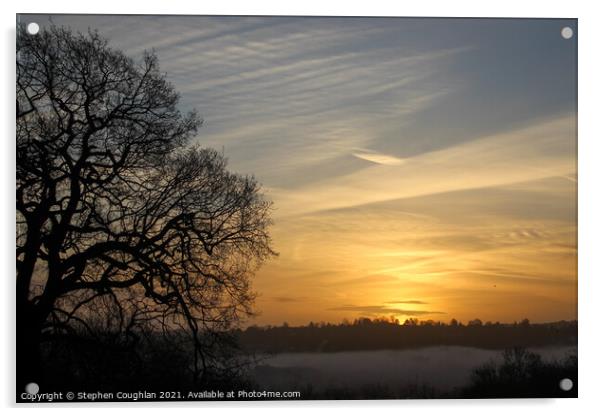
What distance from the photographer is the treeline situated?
7.79m

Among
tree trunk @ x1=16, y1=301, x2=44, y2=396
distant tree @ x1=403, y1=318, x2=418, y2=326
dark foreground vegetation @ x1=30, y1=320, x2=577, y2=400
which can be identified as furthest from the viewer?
distant tree @ x1=403, y1=318, x2=418, y2=326

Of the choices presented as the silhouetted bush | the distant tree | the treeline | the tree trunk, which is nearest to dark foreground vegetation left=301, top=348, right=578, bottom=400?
the silhouetted bush

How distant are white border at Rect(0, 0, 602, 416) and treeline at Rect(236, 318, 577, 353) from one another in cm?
39

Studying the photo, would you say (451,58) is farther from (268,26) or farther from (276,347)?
(276,347)

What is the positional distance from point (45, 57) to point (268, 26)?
1.90 meters

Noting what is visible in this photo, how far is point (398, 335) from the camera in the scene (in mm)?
7918

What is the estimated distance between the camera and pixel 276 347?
777 centimetres

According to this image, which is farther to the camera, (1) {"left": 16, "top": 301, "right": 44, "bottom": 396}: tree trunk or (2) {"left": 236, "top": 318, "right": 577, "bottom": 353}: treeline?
(2) {"left": 236, "top": 318, "right": 577, "bottom": 353}: treeline

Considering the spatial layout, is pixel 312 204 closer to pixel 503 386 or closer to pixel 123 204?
pixel 123 204

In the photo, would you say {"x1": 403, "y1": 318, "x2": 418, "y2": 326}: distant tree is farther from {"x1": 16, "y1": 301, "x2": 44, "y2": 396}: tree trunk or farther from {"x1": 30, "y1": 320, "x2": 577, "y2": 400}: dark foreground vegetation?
{"x1": 16, "y1": 301, "x2": 44, "y2": 396}: tree trunk

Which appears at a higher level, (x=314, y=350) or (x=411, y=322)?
(x=411, y=322)
